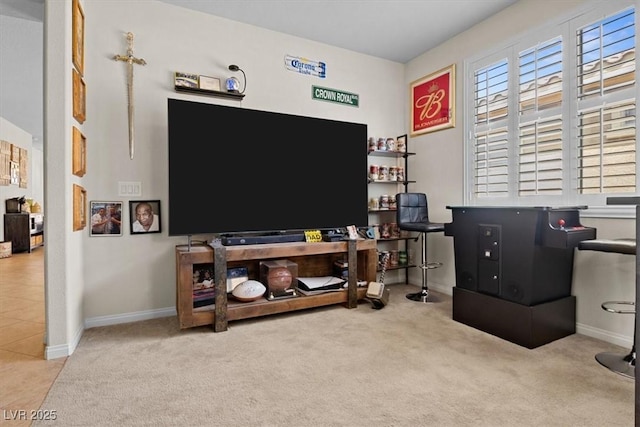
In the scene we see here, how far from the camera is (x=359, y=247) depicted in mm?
3084

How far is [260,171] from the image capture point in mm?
2814

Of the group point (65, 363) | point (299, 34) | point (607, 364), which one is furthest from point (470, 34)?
point (65, 363)

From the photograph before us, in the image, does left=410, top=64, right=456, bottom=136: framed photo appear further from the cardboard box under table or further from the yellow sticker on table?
the cardboard box under table

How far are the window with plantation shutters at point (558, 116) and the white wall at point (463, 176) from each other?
117 millimetres

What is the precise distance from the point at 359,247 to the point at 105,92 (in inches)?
96.5

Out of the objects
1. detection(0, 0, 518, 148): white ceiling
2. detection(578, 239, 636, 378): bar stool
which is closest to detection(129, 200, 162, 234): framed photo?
Answer: detection(0, 0, 518, 148): white ceiling

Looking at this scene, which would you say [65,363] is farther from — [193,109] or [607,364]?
[607,364]

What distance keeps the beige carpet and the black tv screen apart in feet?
2.93

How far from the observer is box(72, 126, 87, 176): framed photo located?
217 centimetres

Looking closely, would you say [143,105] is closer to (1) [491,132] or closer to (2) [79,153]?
(2) [79,153]

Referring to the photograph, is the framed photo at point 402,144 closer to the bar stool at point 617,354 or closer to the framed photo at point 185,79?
the bar stool at point 617,354

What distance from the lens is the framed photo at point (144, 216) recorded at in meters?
2.67

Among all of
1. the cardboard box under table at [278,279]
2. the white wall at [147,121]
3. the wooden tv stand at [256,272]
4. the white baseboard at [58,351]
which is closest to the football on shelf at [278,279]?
the cardboard box under table at [278,279]

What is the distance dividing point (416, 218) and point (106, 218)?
280 centimetres
